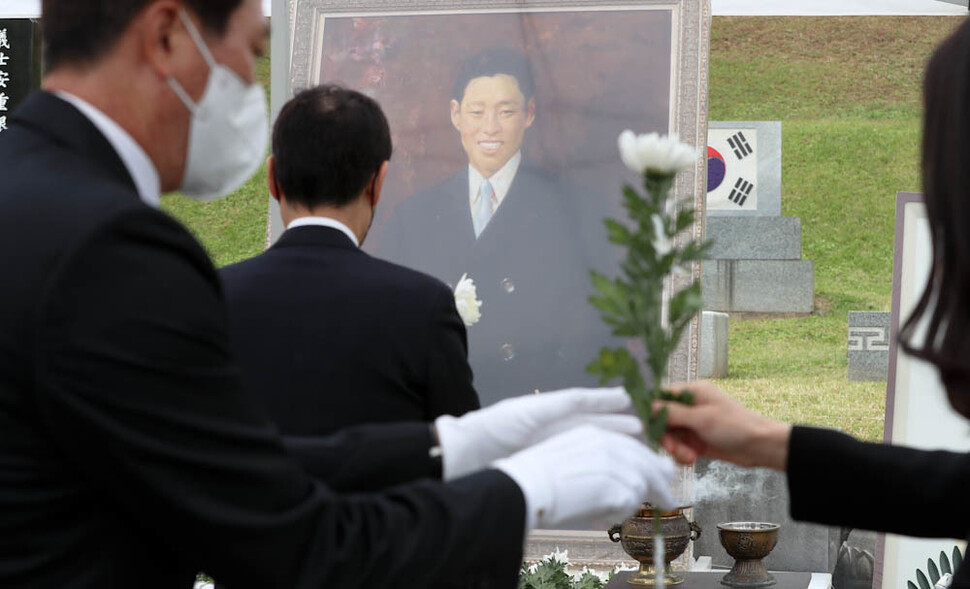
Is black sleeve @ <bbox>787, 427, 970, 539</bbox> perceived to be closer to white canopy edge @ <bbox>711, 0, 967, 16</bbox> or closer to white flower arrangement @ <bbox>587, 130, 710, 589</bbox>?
white flower arrangement @ <bbox>587, 130, 710, 589</bbox>

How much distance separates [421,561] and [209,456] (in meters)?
0.26

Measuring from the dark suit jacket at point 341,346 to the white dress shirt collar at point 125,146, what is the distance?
895 millimetres

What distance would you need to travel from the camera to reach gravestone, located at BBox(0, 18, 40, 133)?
4.93 meters

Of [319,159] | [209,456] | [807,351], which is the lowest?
[807,351]

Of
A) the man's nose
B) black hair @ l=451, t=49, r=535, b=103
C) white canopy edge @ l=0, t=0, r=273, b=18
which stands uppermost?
white canopy edge @ l=0, t=0, r=273, b=18

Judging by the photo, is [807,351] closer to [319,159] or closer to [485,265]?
[485,265]

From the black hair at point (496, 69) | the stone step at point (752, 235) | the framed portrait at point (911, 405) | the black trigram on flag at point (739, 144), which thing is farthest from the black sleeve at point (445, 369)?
the stone step at point (752, 235)

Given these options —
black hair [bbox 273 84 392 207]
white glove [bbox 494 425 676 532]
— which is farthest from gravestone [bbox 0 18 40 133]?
white glove [bbox 494 425 676 532]

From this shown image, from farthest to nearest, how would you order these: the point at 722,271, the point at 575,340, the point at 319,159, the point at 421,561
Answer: the point at 722,271
the point at 575,340
the point at 319,159
the point at 421,561

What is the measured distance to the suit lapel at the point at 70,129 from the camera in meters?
1.24

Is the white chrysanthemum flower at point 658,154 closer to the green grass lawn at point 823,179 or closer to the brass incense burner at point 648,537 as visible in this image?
the brass incense burner at point 648,537

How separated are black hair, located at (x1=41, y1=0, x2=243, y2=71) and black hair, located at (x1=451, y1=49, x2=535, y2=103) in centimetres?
296

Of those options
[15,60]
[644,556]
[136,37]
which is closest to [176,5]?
[136,37]

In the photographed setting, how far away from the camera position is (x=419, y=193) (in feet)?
13.7
